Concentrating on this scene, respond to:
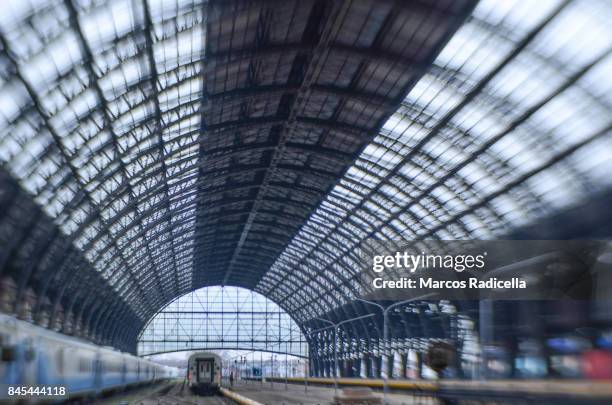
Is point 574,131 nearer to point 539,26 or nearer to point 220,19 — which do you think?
point 539,26

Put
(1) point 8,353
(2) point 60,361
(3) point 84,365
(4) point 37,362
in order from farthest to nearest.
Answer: (3) point 84,365
(2) point 60,361
(4) point 37,362
(1) point 8,353

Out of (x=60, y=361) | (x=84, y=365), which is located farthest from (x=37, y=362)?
(x=84, y=365)

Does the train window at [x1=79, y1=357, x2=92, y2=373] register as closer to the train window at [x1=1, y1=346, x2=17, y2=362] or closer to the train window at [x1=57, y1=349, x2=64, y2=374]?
the train window at [x1=57, y1=349, x2=64, y2=374]

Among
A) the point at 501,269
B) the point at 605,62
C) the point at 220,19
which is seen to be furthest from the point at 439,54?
the point at 501,269

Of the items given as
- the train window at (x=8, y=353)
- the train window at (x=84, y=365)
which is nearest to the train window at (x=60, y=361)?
the train window at (x=84, y=365)

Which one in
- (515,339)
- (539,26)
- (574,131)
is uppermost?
(539,26)

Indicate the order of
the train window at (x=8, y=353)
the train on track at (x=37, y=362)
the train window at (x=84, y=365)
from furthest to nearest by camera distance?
the train window at (x=84, y=365), the train on track at (x=37, y=362), the train window at (x=8, y=353)

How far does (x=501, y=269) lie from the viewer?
691 inches

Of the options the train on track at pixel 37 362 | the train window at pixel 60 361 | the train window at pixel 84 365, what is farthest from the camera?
the train window at pixel 84 365

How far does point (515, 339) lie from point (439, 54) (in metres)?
33.4

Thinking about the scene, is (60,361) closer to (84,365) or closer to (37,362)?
(37,362)

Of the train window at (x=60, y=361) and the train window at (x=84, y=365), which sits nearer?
the train window at (x=60, y=361)

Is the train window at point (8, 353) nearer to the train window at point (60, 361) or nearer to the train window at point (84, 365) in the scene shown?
the train window at point (60, 361)

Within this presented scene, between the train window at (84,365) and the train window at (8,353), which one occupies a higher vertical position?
the train window at (8,353)
